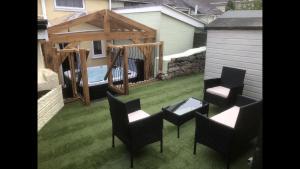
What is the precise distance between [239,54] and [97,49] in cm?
762

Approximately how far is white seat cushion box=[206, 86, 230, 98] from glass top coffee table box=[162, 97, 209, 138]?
704 mm

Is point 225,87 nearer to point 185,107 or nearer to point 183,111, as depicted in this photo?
point 185,107

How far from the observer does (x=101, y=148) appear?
462cm

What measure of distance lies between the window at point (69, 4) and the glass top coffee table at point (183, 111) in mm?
8313

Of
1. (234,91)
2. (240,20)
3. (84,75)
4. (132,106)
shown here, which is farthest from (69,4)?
(234,91)

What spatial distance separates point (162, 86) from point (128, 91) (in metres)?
1.52

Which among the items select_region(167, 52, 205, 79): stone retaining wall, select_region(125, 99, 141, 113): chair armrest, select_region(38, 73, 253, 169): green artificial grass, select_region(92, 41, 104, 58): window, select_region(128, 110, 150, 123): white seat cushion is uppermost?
select_region(92, 41, 104, 58): window

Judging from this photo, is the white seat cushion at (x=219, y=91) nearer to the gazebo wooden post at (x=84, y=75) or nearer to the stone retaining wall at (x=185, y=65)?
the stone retaining wall at (x=185, y=65)

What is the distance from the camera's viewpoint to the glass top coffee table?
5019 mm

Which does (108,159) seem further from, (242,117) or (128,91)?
(128,91)

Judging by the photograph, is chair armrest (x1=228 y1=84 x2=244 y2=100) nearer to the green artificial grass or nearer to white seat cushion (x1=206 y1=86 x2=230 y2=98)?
white seat cushion (x1=206 y1=86 x2=230 y2=98)

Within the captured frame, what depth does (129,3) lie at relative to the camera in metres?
13.5

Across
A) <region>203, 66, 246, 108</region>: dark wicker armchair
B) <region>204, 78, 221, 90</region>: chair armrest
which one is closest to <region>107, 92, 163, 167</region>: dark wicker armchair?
<region>203, 66, 246, 108</region>: dark wicker armchair

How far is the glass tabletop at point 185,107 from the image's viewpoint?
210 inches
